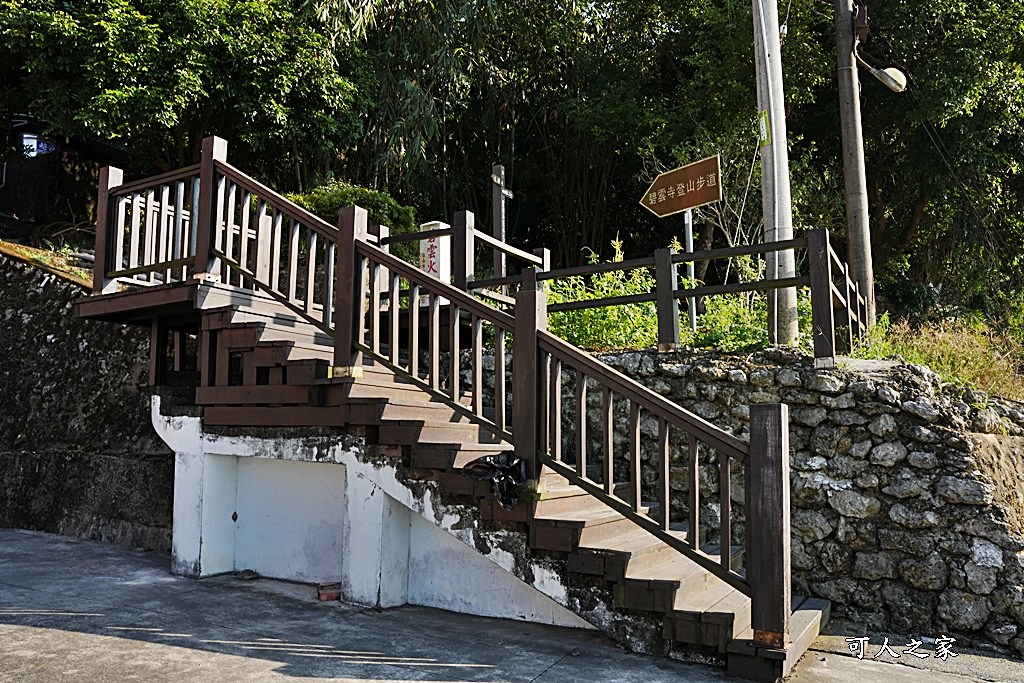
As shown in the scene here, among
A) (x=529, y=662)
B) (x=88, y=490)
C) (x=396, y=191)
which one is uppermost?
(x=396, y=191)

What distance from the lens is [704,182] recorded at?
714 centimetres

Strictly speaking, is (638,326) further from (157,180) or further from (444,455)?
(157,180)

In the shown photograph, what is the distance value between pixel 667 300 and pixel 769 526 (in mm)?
2435

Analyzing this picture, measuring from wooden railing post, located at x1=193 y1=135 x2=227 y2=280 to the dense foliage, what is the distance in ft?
21.4

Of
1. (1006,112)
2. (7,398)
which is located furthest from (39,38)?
(1006,112)

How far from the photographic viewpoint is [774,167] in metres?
7.59

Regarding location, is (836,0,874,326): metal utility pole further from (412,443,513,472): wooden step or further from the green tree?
the green tree

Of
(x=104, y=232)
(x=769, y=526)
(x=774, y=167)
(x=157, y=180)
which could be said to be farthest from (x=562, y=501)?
(x=104, y=232)

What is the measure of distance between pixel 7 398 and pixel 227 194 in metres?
5.02

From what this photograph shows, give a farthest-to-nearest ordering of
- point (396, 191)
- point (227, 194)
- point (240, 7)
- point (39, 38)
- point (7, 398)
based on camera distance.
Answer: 1. point (396, 191)
2. point (240, 7)
3. point (39, 38)
4. point (7, 398)
5. point (227, 194)

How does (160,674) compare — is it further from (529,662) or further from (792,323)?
(792,323)

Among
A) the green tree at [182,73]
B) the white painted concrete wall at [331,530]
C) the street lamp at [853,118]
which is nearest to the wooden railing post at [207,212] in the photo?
the white painted concrete wall at [331,530]

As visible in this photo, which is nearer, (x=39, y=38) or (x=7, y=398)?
(x=7, y=398)

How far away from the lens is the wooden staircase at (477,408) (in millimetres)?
4156
